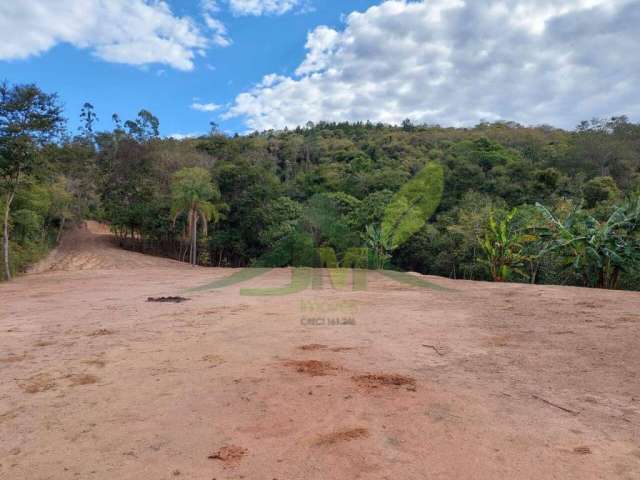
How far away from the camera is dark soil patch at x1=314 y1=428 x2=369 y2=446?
2783 mm

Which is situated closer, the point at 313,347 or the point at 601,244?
the point at 313,347

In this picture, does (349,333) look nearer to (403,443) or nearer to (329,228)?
(403,443)

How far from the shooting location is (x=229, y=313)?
7.67 m

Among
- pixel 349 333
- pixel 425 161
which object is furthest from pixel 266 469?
pixel 425 161

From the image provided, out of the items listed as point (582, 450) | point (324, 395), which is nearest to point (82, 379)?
point (324, 395)

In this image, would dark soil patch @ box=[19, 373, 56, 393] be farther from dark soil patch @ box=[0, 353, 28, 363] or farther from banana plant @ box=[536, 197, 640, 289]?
banana plant @ box=[536, 197, 640, 289]

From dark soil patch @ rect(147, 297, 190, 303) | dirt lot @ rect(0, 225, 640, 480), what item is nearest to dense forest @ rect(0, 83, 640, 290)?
dirt lot @ rect(0, 225, 640, 480)

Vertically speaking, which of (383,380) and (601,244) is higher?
(601,244)

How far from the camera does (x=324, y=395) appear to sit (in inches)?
140

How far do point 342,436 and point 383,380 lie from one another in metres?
1.14

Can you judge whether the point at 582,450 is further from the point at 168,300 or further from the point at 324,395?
the point at 168,300

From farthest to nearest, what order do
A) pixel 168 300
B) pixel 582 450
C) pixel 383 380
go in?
pixel 168 300
pixel 383 380
pixel 582 450

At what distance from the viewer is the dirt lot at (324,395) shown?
2.55 m

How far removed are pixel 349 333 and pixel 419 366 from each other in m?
1.80
